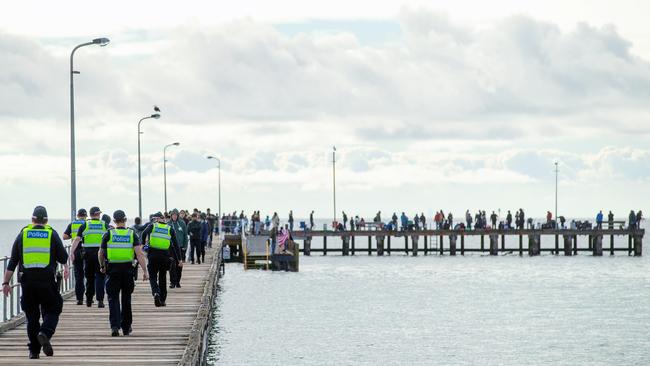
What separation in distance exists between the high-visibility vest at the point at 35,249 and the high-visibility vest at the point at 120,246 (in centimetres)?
229

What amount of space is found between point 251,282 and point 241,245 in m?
12.1

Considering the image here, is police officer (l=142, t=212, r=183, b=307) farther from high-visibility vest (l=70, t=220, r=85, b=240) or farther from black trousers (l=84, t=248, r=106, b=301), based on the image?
high-visibility vest (l=70, t=220, r=85, b=240)

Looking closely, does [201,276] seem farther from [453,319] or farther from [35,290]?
[35,290]

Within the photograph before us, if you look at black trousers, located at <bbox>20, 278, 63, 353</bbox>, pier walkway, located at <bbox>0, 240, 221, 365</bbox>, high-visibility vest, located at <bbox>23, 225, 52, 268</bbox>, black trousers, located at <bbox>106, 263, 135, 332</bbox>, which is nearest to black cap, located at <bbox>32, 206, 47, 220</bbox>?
high-visibility vest, located at <bbox>23, 225, 52, 268</bbox>

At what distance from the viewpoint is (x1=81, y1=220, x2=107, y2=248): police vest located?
20266mm

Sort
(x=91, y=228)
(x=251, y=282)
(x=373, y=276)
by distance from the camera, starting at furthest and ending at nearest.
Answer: (x=373, y=276) → (x=251, y=282) → (x=91, y=228)

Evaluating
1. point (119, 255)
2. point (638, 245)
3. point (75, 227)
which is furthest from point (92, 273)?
point (638, 245)

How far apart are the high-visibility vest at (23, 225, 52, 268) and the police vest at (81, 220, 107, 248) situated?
546 centimetres

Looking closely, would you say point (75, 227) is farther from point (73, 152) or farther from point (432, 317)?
point (432, 317)

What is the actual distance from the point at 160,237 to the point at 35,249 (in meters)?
7.09

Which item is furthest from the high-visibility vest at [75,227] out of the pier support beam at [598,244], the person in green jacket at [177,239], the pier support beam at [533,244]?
the pier support beam at [598,244]

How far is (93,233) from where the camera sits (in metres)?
20.3

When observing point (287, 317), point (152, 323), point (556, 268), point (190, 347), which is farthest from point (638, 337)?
point (556, 268)

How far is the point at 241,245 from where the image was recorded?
74812 mm
